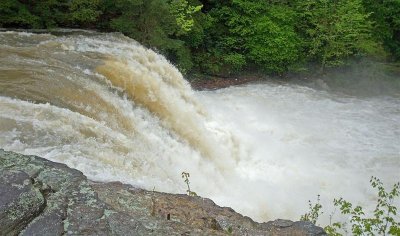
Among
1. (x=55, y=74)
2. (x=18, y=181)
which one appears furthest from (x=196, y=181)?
(x=18, y=181)

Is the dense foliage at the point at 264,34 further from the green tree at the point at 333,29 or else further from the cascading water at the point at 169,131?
the cascading water at the point at 169,131

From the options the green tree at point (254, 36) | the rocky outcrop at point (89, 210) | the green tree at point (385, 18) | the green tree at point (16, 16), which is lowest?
the rocky outcrop at point (89, 210)

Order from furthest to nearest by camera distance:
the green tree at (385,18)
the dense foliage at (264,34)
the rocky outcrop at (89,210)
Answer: the green tree at (385,18)
the dense foliage at (264,34)
the rocky outcrop at (89,210)

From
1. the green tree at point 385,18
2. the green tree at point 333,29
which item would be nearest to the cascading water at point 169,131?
the green tree at point 333,29

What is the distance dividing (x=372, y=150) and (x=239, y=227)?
693cm

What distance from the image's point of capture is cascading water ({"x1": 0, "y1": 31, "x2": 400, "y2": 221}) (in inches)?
206

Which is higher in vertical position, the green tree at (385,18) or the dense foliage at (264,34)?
the green tree at (385,18)

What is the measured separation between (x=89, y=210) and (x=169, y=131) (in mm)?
4865

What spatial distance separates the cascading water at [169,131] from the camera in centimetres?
523

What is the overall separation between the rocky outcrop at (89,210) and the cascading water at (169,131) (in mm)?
1282

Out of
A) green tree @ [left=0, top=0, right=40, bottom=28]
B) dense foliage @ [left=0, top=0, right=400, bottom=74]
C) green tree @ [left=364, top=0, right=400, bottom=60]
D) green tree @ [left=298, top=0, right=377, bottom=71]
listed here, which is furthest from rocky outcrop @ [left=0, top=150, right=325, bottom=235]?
green tree @ [left=364, top=0, right=400, bottom=60]

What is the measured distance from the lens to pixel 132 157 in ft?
18.0

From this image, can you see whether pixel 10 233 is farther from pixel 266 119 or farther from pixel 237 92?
pixel 237 92

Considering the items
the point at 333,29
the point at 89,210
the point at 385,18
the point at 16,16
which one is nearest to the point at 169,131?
the point at 89,210
